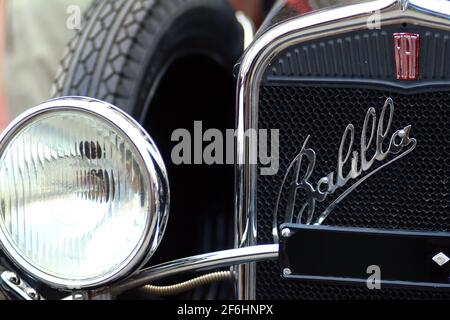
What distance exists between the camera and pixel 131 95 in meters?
2.13

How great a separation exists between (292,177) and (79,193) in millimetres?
396

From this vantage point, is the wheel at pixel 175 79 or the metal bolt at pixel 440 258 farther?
the wheel at pixel 175 79

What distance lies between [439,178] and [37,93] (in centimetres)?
243

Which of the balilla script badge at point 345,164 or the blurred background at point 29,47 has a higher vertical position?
the blurred background at point 29,47

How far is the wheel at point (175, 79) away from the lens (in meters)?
2.16

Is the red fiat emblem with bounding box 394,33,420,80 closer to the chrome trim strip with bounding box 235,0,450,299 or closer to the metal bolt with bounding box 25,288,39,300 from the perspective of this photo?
the chrome trim strip with bounding box 235,0,450,299

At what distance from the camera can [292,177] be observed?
5.54 feet

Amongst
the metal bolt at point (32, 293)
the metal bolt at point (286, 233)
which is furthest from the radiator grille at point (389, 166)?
the metal bolt at point (32, 293)

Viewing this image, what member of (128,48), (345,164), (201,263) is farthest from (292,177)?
(128,48)

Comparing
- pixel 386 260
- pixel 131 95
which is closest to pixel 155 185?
pixel 386 260

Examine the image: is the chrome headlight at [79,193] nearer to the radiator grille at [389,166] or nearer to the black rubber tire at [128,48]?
the radiator grille at [389,166]

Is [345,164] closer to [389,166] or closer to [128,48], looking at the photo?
[389,166]

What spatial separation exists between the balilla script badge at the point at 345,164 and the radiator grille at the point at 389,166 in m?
0.01
